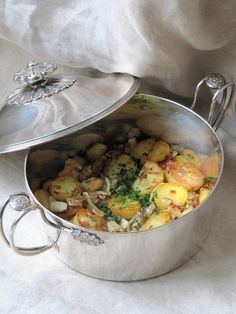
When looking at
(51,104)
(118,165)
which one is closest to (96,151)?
(118,165)

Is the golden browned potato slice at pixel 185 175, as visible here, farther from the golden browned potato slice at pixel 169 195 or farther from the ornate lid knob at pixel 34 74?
the ornate lid knob at pixel 34 74

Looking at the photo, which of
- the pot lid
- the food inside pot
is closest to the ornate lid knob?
the pot lid

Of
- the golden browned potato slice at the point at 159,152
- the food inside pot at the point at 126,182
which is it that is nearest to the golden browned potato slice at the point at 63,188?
the food inside pot at the point at 126,182

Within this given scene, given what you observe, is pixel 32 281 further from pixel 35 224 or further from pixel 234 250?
pixel 234 250

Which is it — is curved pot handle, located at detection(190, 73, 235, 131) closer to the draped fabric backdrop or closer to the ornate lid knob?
the draped fabric backdrop

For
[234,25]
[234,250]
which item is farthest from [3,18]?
[234,250]

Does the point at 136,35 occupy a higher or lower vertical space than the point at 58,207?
higher

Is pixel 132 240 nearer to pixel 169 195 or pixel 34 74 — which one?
pixel 169 195
